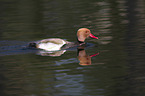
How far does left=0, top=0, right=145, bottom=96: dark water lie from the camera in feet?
20.6

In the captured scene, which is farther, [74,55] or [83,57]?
[74,55]

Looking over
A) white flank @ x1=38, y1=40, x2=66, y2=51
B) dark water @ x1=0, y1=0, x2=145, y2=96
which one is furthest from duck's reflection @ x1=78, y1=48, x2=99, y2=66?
white flank @ x1=38, y1=40, x2=66, y2=51

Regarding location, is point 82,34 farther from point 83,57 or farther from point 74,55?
point 83,57

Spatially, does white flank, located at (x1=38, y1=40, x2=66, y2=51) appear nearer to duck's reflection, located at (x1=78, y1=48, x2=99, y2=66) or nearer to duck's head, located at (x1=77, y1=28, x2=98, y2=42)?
duck's reflection, located at (x1=78, y1=48, x2=99, y2=66)

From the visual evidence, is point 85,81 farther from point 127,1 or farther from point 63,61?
point 127,1

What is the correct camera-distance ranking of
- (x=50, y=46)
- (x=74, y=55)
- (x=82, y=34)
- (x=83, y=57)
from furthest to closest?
(x=82, y=34), (x=50, y=46), (x=74, y=55), (x=83, y=57)

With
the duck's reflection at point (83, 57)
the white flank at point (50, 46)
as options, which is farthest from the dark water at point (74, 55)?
the white flank at point (50, 46)

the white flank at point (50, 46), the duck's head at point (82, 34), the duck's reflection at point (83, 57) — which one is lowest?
the duck's reflection at point (83, 57)

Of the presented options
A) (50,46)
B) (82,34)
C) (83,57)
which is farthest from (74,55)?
(82,34)

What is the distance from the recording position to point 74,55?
345 inches

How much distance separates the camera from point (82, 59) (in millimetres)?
8273

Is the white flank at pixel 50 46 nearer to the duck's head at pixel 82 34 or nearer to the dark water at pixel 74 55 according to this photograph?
the dark water at pixel 74 55

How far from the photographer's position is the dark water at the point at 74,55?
6270 mm

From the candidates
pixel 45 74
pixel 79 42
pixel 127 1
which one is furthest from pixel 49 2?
pixel 45 74
